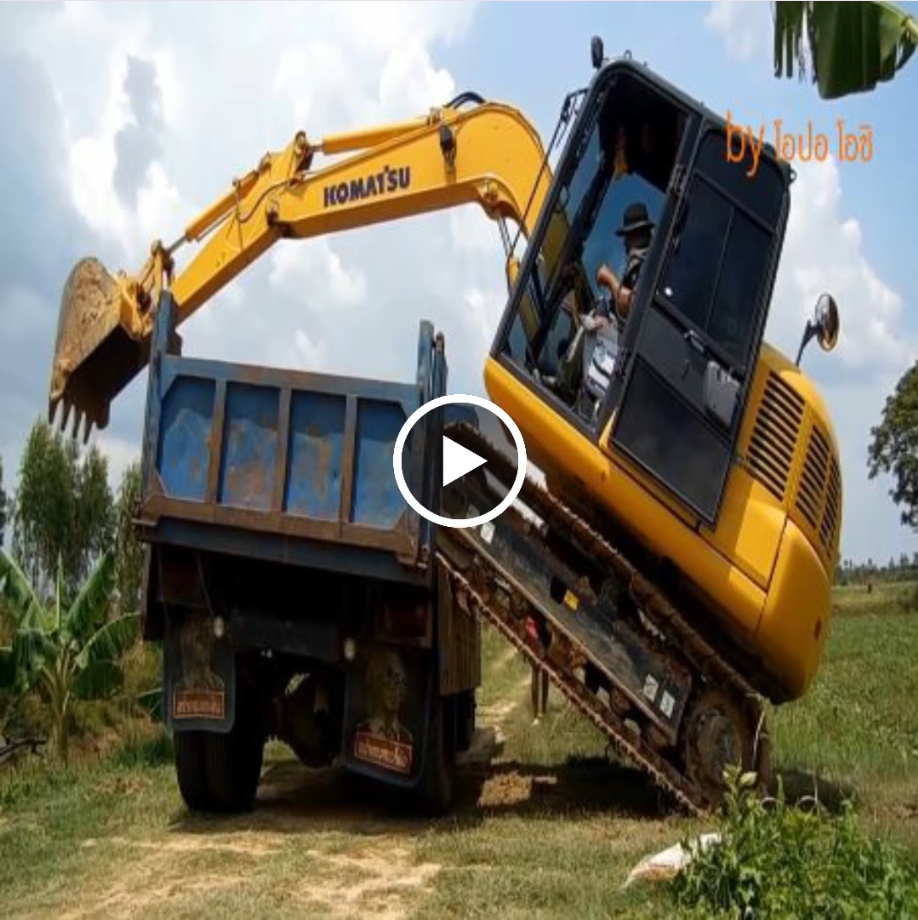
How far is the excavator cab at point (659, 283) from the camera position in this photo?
7.59 metres

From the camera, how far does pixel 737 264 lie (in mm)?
7891

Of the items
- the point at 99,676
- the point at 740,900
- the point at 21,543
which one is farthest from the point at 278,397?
the point at 21,543

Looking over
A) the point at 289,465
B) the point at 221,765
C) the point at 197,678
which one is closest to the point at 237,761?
the point at 221,765

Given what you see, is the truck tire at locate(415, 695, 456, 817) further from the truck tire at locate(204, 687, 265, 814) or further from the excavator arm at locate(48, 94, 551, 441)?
the excavator arm at locate(48, 94, 551, 441)

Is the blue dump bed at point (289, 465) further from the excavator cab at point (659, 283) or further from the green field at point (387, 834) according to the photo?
the green field at point (387, 834)

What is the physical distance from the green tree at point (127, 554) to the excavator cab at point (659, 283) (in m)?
8.55

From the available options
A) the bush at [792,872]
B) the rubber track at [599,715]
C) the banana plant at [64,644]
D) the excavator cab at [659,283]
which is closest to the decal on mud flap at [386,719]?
the rubber track at [599,715]

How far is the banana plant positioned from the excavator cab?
619 cm

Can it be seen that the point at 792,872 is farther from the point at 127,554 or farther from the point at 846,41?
the point at 127,554

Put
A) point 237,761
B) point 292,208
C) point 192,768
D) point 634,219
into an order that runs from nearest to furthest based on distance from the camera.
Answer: point 634,219
point 192,768
point 237,761
point 292,208

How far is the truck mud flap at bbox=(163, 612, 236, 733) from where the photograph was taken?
791 cm

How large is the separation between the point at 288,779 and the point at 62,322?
377cm

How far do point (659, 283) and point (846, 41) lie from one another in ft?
5.24

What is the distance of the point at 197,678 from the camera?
8.01 m
